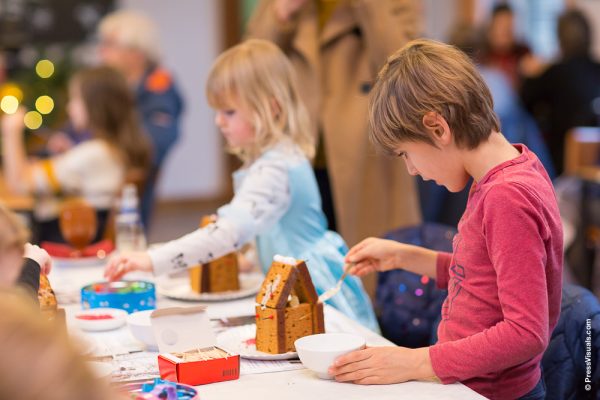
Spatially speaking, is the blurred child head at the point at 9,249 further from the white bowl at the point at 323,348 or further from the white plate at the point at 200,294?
the white plate at the point at 200,294

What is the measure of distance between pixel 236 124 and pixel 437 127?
876 millimetres

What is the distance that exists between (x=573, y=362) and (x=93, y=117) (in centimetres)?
294

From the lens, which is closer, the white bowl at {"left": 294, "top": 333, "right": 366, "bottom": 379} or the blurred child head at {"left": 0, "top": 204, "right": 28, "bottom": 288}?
the blurred child head at {"left": 0, "top": 204, "right": 28, "bottom": 288}

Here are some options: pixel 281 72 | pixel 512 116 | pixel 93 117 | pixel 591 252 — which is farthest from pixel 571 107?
pixel 281 72

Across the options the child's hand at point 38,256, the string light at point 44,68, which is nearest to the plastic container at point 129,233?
the child's hand at point 38,256

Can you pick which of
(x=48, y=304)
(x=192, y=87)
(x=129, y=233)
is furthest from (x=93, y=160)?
(x=192, y=87)

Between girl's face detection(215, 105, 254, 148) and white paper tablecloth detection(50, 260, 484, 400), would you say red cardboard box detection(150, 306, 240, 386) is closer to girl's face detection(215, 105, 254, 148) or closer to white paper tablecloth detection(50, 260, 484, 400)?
white paper tablecloth detection(50, 260, 484, 400)

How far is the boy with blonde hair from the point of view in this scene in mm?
1464

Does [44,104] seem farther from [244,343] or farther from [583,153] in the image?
[244,343]

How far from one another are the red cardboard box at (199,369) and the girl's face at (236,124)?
896 millimetres

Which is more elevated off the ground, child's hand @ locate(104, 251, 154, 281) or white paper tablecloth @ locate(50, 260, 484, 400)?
child's hand @ locate(104, 251, 154, 281)

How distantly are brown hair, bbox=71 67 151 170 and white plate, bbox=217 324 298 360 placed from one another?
2463 millimetres

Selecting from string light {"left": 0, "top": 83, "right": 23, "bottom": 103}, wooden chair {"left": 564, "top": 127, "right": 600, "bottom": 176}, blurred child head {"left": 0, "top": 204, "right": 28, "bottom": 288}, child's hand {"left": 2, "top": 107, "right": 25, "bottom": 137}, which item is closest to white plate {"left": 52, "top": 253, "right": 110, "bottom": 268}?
blurred child head {"left": 0, "top": 204, "right": 28, "bottom": 288}

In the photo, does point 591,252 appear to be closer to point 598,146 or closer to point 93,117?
point 598,146
